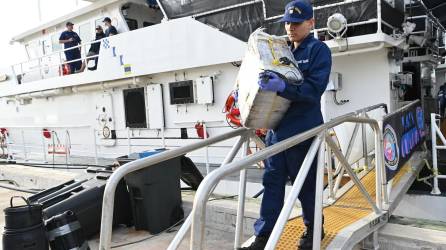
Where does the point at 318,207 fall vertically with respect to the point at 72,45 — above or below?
below

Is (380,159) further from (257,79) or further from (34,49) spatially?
(34,49)

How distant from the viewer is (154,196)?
4.66 metres

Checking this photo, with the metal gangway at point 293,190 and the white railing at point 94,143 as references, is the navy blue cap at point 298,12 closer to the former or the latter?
the metal gangway at point 293,190

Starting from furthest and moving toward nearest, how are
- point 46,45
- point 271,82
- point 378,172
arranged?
point 46,45, point 378,172, point 271,82

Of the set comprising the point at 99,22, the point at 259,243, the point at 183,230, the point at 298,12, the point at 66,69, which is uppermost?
the point at 99,22

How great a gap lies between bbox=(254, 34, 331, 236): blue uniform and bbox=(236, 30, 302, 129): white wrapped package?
93 mm

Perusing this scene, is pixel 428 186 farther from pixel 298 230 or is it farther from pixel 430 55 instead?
pixel 430 55

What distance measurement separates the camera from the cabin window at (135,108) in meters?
8.92

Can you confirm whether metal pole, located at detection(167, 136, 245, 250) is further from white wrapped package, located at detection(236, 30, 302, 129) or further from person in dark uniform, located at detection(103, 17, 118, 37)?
person in dark uniform, located at detection(103, 17, 118, 37)

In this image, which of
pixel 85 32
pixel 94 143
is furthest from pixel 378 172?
pixel 85 32

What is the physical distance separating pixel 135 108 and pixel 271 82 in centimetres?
712

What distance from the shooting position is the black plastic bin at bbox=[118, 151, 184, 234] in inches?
182

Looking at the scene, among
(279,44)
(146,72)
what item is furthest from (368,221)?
(146,72)

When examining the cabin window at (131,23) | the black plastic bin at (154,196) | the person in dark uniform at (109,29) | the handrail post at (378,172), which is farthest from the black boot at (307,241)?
the cabin window at (131,23)
